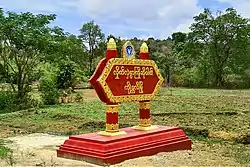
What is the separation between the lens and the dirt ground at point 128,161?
22.1ft

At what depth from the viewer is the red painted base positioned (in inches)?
270

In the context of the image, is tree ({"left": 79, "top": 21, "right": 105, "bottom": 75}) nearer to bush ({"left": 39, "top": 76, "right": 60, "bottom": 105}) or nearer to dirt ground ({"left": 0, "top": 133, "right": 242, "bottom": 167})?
bush ({"left": 39, "top": 76, "right": 60, "bottom": 105})

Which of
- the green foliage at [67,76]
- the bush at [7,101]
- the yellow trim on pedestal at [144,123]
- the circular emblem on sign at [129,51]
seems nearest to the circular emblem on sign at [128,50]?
the circular emblem on sign at [129,51]

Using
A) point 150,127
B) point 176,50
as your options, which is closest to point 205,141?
point 150,127

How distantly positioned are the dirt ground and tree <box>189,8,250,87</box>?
25.6 m

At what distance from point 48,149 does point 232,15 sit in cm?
2766

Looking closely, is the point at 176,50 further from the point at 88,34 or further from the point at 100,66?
the point at 100,66

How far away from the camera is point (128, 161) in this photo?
22.8 ft

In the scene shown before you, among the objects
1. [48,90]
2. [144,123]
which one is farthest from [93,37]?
[144,123]

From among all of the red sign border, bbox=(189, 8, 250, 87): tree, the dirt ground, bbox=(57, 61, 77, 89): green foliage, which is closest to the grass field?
the dirt ground

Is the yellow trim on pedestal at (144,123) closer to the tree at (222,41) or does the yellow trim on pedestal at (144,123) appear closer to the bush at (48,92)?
the bush at (48,92)

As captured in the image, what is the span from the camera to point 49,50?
660 inches

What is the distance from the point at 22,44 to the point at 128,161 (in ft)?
34.1

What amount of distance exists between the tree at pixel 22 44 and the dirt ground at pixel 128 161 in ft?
25.5
